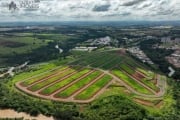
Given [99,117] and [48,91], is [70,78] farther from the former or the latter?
[99,117]

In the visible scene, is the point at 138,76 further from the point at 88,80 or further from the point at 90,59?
the point at 90,59

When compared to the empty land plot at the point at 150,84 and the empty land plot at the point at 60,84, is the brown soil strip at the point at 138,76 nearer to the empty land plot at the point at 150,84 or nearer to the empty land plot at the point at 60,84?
the empty land plot at the point at 150,84

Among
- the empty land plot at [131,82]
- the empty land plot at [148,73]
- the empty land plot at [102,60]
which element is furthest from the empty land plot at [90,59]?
the empty land plot at [148,73]

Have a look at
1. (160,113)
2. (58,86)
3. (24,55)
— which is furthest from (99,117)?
(24,55)

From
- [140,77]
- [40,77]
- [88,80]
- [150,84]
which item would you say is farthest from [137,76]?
[40,77]

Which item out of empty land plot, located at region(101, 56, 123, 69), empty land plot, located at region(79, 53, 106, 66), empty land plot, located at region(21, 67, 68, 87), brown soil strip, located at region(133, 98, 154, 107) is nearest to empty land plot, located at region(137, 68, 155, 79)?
empty land plot, located at region(101, 56, 123, 69)

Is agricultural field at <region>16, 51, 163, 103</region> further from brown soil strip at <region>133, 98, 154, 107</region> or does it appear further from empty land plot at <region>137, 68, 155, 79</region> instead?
brown soil strip at <region>133, 98, 154, 107</region>
